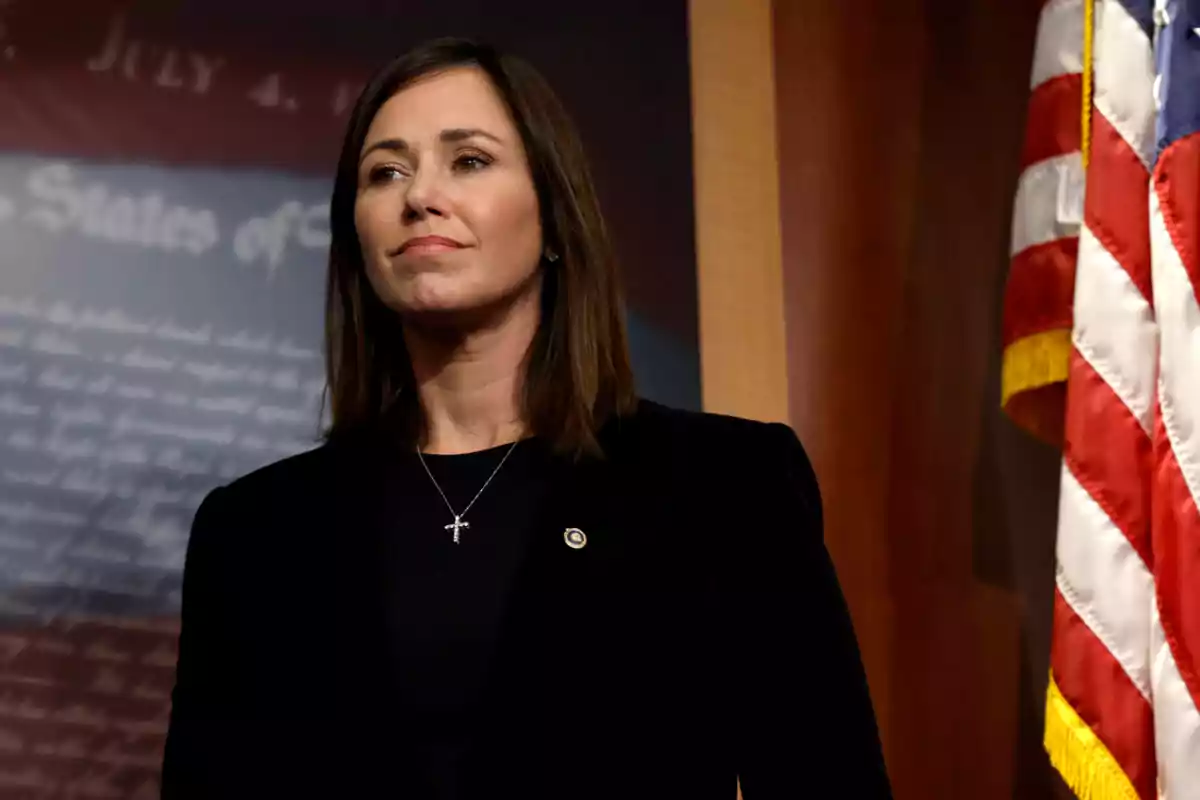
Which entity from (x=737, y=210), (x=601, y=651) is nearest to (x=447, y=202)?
(x=601, y=651)

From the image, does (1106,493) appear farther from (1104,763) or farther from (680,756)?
(680,756)

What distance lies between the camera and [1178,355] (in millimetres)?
1295

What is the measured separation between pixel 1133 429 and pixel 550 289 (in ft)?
2.28

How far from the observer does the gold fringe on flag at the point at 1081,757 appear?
1.36 meters

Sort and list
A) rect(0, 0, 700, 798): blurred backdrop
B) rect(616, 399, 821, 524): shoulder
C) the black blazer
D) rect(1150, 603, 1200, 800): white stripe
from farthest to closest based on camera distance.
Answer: rect(0, 0, 700, 798): blurred backdrop
rect(1150, 603, 1200, 800): white stripe
rect(616, 399, 821, 524): shoulder
the black blazer

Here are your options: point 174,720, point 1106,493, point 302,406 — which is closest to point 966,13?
point 1106,493

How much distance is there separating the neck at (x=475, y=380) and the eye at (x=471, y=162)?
14 cm

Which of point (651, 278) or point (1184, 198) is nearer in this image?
point (1184, 198)

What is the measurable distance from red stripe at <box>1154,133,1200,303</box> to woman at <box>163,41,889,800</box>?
51 cm

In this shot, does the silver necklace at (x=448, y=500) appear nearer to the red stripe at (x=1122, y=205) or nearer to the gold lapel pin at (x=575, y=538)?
the gold lapel pin at (x=575, y=538)

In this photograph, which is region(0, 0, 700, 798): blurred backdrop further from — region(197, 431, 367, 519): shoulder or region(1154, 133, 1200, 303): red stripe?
region(1154, 133, 1200, 303): red stripe

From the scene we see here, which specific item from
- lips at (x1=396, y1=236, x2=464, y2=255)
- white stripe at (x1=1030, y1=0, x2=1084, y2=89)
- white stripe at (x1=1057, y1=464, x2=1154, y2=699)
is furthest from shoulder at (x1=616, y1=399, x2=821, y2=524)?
white stripe at (x1=1030, y1=0, x2=1084, y2=89)

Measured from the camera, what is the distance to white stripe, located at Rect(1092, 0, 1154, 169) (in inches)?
55.2

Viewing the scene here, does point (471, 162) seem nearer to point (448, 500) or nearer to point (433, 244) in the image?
point (433, 244)
